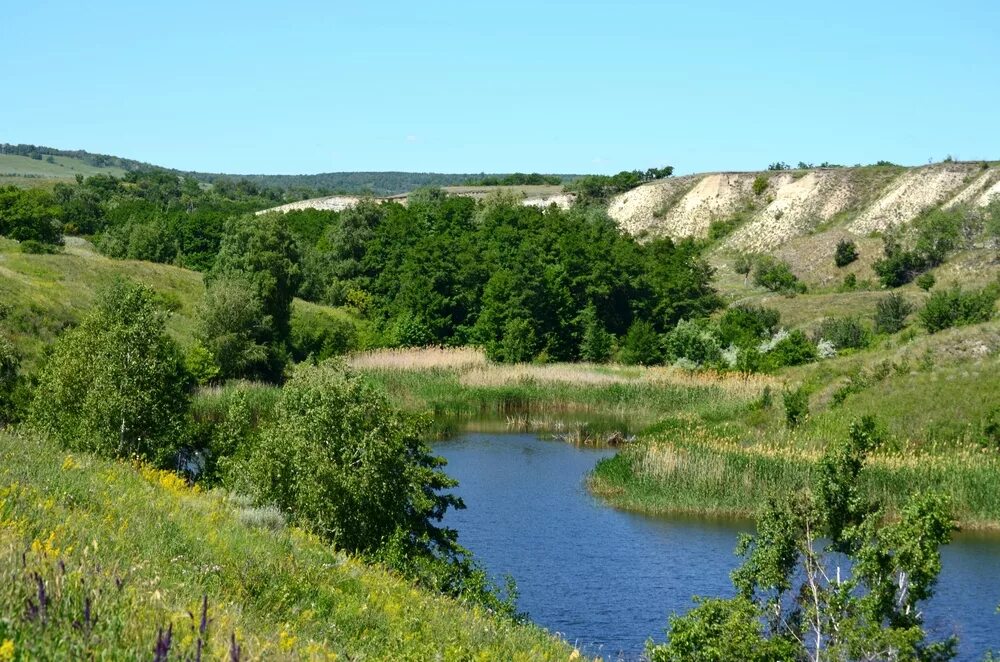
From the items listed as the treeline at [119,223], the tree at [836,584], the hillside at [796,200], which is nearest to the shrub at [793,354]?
the treeline at [119,223]

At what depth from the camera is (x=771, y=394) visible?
136 ft

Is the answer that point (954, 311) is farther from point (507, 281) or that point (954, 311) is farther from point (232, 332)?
point (232, 332)

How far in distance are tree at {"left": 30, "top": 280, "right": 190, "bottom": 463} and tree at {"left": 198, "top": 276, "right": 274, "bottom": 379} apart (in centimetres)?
2114

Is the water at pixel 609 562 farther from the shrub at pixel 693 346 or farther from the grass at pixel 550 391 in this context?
the shrub at pixel 693 346

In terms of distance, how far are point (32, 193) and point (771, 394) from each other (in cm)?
4405

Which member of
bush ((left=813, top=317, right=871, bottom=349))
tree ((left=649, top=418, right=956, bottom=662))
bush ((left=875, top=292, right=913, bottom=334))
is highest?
tree ((left=649, top=418, right=956, bottom=662))

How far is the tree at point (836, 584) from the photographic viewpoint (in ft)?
36.6

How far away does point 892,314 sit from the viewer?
56.9 m

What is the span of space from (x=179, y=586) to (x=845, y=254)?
7623cm

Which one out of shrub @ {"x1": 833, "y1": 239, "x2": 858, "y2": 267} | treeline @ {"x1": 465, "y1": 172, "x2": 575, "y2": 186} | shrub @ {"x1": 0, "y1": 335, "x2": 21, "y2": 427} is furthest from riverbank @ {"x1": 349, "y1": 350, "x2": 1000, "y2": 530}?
treeline @ {"x1": 465, "y1": 172, "x2": 575, "y2": 186}

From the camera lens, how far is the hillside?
87438 millimetres

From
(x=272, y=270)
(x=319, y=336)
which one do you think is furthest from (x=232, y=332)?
(x=319, y=336)

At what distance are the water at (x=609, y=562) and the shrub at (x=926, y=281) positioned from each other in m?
39.5

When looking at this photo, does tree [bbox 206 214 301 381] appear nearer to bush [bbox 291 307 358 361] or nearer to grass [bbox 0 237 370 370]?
bush [bbox 291 307 358 361]
